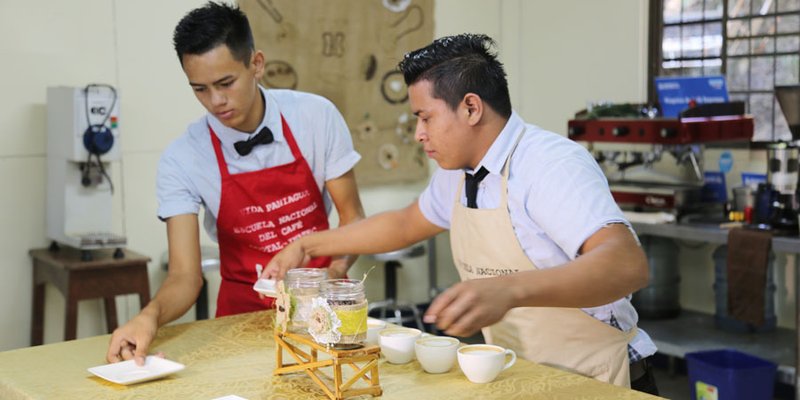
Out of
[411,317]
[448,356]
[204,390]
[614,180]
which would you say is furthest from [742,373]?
[204,390]

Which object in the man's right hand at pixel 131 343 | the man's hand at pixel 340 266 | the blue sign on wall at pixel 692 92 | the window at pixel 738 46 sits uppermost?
the window at pixel 738 46

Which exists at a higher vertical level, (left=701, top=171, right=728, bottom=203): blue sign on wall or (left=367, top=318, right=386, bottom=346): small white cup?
(left=701, top=171, right=728, bottom=203): blue sign on wall

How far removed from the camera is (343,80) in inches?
229

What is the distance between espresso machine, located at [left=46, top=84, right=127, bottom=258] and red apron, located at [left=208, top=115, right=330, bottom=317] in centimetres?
144

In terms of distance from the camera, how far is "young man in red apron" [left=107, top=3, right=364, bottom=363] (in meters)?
2.87

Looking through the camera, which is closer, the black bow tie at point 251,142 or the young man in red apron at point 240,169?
the young man in red apron at point 240,169

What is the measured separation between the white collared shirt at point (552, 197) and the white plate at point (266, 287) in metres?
0.55

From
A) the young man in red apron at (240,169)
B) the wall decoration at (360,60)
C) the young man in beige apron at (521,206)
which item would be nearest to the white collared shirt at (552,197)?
the young man in beige apron at (521,206)

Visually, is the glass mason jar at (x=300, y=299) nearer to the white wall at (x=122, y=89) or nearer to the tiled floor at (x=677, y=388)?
the white wall at (x=122, y=89)

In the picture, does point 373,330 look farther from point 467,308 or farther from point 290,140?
point 290,140

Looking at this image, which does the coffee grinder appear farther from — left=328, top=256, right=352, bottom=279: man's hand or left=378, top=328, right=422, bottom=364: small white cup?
left=378, top=328, right=422, bottom=364: small white cup

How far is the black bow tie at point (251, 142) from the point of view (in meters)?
3.12

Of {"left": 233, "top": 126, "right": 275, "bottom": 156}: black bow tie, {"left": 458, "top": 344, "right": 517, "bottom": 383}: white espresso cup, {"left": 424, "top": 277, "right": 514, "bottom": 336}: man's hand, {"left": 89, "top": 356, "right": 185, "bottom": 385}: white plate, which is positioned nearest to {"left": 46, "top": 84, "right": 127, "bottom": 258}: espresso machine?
{"left": 233, "top": 126, "right": 275, "bottom": 156}: black bow tie

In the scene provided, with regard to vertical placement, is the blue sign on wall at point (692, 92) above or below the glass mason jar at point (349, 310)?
above
